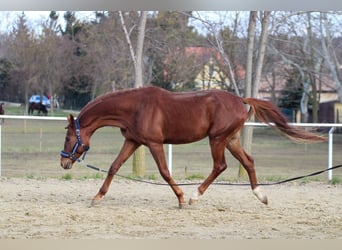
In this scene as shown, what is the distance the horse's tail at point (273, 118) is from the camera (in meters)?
6.27

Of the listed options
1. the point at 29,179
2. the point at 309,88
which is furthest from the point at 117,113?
the point at 309,88

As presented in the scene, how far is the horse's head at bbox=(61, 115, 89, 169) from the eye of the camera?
241 inches

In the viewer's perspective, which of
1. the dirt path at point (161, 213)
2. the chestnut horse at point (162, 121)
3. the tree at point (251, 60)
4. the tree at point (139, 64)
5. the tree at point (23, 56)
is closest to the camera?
the dirt path at point (161, 213)

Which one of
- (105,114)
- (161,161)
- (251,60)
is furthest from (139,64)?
(161,161)

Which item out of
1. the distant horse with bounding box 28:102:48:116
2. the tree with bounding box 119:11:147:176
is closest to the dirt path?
the tree with bounding box 119:11:147:176

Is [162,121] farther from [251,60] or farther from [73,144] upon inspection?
[251,60]

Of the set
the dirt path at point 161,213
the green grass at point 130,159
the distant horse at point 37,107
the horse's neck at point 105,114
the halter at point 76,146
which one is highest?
the distant horse at point 37,107

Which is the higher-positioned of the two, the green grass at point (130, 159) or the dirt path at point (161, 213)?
the green grass at point (130, 159)

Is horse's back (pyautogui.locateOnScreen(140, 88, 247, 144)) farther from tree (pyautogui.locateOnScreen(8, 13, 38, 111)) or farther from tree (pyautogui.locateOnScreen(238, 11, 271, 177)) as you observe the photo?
tree (pyautogui.locateOnScreen(8, 13, 38, 111))

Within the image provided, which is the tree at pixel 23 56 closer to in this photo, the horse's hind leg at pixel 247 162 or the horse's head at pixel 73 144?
the horse's head at pixel 73 144

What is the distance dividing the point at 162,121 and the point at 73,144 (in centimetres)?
85

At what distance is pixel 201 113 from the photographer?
6.10 metres

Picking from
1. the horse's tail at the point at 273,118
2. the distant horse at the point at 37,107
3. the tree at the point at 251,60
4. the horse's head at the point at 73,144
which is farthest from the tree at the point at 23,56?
the horse's tail at the point at 273,118

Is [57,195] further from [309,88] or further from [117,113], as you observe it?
[309,88]
